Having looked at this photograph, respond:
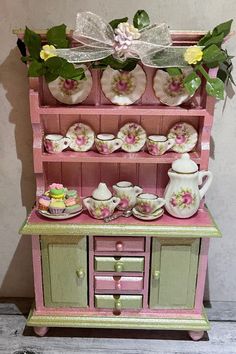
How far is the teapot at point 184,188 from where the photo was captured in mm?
1609

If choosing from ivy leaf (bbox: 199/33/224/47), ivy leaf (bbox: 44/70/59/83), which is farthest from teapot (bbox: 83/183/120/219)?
ivy leaf (bbox: 199/33/224/47)

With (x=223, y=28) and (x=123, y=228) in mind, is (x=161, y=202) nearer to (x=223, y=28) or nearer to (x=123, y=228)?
(x=123, y=228)

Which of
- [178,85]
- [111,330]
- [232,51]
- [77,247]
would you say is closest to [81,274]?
[77,247]

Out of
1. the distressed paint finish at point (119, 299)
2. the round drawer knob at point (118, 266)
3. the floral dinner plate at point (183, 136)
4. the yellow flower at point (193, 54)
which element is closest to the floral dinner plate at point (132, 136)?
the floral dinner plate at point (183, 136)

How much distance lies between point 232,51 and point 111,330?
48.5 inches

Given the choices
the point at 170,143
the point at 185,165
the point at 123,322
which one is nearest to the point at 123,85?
the point at 170,143

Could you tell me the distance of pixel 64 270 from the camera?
1677 millimetres

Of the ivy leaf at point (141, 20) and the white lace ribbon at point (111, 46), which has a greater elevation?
the ivy leaf at point (141, 20)

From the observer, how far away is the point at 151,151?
5.51ft

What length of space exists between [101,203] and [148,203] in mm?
177

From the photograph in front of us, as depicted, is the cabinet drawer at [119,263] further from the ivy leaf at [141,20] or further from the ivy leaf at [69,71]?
the ivy leaf at [141,20]

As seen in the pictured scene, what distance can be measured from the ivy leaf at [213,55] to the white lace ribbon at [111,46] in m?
0.08

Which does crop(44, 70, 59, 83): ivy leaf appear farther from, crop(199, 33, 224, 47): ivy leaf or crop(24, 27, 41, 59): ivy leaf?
crop(199, 33, 224, 47): ivy leaf

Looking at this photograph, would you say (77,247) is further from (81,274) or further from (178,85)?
(178,85)
